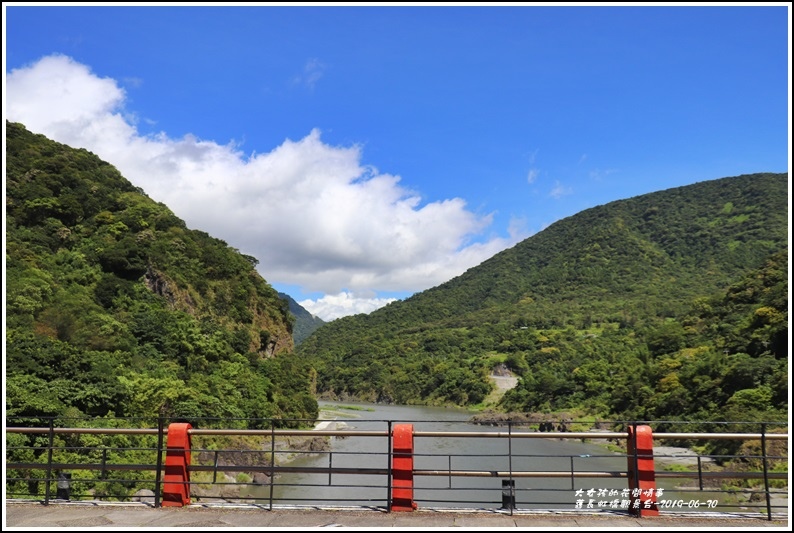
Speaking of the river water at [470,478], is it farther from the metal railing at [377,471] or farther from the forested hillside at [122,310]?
the forested hillside at [122,310]

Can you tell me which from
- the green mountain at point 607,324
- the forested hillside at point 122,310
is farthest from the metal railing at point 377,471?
the green mountain at point 607,324

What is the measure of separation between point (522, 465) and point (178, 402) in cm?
2118

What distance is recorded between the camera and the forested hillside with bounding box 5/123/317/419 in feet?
88.3

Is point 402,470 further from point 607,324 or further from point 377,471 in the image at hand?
point 607,324

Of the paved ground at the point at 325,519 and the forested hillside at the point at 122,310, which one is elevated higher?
the forested hillside at the point at 122,310

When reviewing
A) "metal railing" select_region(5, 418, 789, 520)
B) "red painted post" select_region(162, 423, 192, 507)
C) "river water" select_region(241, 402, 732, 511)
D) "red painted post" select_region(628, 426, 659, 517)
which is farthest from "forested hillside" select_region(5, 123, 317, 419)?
"red painted post" select_region(628, 426, 659, 517)

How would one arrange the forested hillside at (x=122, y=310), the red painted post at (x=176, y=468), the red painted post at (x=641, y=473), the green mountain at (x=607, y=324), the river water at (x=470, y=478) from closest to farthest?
the red painted post at (x=641, y=473) → the red painted post at (x=176, y=468) → the river water at (x=470, y=478) → the forested hillside at (x=122, y=310) → the green mountain at (x=607, y=324)

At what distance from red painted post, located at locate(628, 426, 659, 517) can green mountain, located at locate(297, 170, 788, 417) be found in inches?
1414

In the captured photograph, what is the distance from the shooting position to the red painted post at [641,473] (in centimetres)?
784

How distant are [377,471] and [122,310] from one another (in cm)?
3490

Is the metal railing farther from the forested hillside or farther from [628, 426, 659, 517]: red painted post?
the forested hillside

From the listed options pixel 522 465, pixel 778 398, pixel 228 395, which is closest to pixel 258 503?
pixel 228 395

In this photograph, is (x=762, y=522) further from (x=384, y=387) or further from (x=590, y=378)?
(x=384, y=387)

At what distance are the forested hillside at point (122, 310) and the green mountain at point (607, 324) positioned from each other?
32542 millimetres
